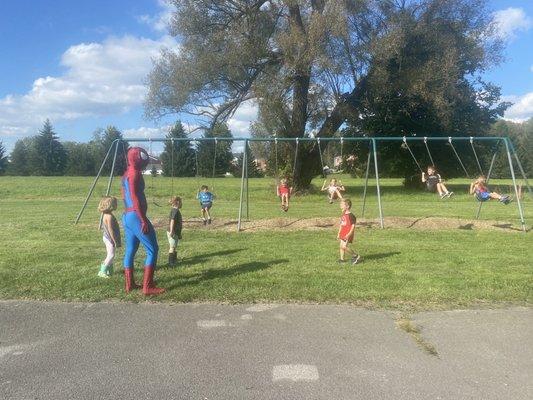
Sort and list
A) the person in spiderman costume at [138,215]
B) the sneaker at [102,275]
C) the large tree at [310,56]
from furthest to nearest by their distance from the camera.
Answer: the large tree at [310,56] → the sneaker at [102,275] → the person in spiderman costume at [138,215]

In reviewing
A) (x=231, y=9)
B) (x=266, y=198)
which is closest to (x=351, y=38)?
(x=231, y=9)

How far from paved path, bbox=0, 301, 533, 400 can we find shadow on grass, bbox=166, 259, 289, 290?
1.11 metres

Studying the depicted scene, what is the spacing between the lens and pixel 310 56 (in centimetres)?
2384

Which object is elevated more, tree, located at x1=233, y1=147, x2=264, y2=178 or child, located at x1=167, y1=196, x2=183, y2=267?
tree, located at x1=233, y1=147, x2=264, y2=178

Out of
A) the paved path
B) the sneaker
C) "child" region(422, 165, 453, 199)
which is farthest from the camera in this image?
"child" region(422, 165, 453, 199)

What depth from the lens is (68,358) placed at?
4469 mm

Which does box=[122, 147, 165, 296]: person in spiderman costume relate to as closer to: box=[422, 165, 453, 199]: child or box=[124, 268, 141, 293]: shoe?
box=[124, 268, 141, 293]: shoe

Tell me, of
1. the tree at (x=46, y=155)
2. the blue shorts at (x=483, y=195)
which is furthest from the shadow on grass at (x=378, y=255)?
the tree at (x=46, y=155)

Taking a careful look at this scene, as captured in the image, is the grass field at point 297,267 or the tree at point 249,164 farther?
the tree at point 249,164

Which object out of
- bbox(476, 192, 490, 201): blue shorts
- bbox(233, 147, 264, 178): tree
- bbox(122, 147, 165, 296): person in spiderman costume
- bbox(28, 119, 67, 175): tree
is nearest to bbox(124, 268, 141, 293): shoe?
bbox(122, 147, 165, 296): person in spiderman costume

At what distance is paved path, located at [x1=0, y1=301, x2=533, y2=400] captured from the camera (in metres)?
3.85

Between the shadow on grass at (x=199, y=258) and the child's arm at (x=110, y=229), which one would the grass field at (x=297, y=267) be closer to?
the shadow on grass at (x=199, y=258)

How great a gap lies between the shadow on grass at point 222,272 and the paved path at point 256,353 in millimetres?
1114

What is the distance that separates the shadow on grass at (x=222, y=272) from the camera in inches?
283
